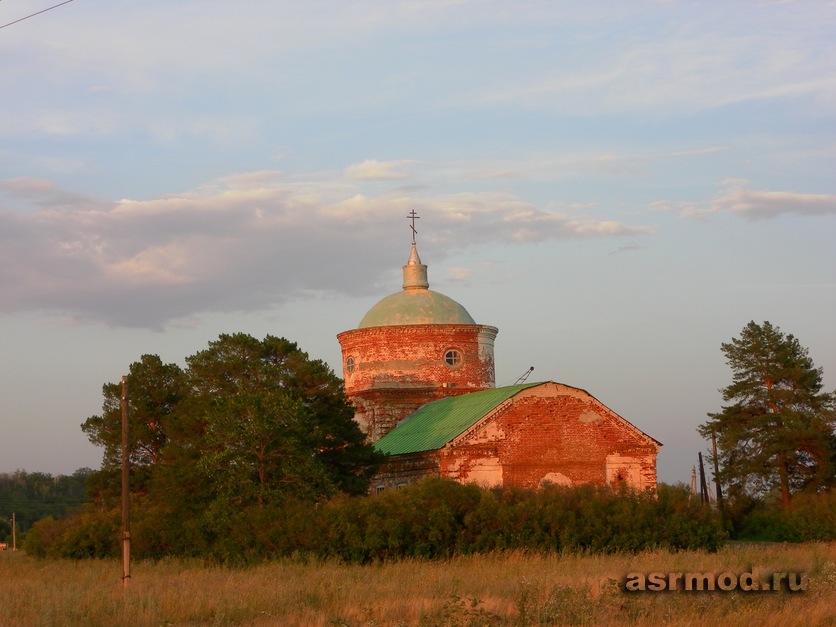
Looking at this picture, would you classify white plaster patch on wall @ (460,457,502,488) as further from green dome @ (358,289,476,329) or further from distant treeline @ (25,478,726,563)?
green dome @ (358,289,476,329)

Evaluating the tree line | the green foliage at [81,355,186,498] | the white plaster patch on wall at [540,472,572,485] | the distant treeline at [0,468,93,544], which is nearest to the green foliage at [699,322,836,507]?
the tree line

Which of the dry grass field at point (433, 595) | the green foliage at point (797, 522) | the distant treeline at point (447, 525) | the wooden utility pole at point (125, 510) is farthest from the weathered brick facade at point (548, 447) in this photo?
the wooden utility pole at point (125, 510)

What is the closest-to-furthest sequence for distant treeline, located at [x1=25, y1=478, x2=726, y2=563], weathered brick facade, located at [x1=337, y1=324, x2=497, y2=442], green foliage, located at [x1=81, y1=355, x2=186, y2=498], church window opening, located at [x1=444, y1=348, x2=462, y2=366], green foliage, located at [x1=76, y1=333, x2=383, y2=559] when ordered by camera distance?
distant treeline, located at [x1=25, y1=478, x2=726, y2=563]
green foliage, located at [x1=76, y1=333, x2=383, y2=559]
green foliage, located at [x1=81, y1=355, x2=186, y2=498]
weathered brick facade, located at [x1=337, y1=324, x2=497, y2=442]
church window opening, located at [x1=444, y1=348, x2=462, y2=366]

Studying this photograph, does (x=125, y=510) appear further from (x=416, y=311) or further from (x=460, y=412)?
(x=416, y=311)

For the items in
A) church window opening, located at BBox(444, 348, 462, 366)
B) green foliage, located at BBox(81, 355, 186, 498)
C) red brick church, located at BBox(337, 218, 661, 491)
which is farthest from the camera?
church window opening, located at BBox(444, 348, 462, 366)

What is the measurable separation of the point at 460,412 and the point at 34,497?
68.7 m

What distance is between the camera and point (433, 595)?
1919cm

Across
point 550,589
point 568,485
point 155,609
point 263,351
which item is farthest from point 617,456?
point 155,609

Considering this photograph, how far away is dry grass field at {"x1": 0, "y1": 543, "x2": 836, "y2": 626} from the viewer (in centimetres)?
1609

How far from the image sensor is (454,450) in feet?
112

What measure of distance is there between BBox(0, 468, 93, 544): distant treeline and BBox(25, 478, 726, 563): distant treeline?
50983 millimetres

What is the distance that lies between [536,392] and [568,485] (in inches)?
111

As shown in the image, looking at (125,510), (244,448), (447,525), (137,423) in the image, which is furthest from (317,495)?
(137,423)

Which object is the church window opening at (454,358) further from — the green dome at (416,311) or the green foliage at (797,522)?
the green foliage at (797,522)
